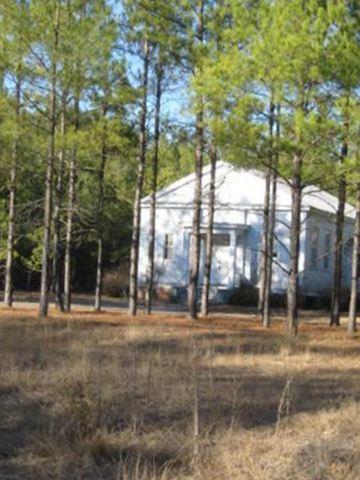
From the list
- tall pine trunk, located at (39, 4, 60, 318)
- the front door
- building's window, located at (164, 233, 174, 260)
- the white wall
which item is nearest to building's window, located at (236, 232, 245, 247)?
the white wall

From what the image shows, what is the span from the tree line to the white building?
24.6 ft

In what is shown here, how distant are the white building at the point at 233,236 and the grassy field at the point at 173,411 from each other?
65.1ft

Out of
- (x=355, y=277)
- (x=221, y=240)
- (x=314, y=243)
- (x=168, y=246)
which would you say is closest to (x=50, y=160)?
(x=355, y=277)

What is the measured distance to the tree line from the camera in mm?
15781

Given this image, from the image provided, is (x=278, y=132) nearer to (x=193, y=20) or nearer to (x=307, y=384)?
(x=193, y=20)

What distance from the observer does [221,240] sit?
36500 millimetres

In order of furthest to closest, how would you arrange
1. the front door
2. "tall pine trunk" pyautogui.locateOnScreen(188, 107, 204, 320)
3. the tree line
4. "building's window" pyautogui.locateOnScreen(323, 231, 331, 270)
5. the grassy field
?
"building's window" pyautogui.locateOnScreen(323, 231, 331, 270), the front door, "tall pine trunk" pyautogui.locateOnScreen(188, 107, 204, 320), the tree line, the grassy field

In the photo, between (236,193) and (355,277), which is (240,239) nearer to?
(236,193)

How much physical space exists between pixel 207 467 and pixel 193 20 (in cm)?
1727

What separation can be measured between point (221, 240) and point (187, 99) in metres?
17.1

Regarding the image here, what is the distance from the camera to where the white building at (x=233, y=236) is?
1388 inches

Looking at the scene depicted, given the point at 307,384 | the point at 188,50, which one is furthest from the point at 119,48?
the point at 307,384

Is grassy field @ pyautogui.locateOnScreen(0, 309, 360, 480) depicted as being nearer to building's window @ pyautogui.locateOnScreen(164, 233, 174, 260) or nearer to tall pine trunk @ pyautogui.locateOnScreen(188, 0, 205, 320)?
tall pine trunk @ pyautogui.locateOnScreen(188, 0, 205, 320)

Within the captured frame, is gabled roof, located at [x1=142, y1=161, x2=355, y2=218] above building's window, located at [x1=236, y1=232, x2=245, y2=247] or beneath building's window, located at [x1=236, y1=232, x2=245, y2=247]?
above
